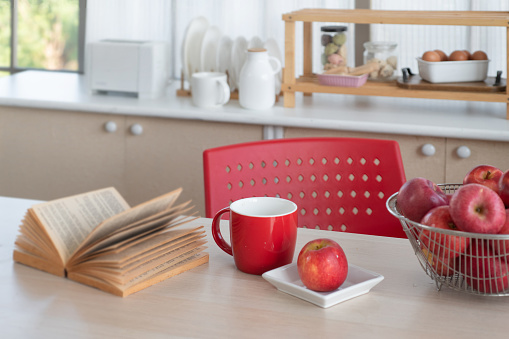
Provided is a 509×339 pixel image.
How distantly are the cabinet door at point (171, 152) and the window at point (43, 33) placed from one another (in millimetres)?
838

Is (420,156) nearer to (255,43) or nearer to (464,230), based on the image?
(255,43)

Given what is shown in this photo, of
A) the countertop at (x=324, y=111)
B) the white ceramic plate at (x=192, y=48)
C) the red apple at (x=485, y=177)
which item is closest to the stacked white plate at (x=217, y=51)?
the white ceramic plate at (x=192, y=48)

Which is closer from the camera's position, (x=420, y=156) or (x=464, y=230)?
(x=464, y=230)

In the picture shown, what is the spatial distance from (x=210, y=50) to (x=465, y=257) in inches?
64.5

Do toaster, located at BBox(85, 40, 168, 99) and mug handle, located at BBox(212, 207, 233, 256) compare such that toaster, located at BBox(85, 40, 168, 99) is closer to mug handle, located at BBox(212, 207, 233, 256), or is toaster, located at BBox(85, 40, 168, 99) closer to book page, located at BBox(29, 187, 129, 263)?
book page, located at BBox(29, 187, 129, 263)

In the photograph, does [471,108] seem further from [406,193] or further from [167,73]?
[406,193]

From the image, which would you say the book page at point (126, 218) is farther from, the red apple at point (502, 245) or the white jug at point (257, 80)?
the white jug at point (257, 80)

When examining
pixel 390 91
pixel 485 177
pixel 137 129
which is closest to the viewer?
pixel 485 177

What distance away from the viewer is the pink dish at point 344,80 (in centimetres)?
206

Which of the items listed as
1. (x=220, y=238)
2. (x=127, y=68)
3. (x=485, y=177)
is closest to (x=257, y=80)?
(x=127, y=68)

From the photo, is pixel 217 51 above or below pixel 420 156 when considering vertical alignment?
above

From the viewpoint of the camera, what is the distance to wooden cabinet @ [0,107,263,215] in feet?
7.06

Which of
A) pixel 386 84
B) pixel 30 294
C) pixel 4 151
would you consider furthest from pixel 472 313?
pixel 4 151

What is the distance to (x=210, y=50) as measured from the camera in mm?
2316
